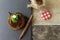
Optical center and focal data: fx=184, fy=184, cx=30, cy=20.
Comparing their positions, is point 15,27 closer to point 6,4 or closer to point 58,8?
point 6,4

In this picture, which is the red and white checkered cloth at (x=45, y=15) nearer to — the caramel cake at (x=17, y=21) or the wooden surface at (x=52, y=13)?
the wooden surface at (x=52, y=13)

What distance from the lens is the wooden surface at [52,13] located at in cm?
184

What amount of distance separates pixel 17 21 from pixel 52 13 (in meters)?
0.36

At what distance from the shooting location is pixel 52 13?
185 centimetres

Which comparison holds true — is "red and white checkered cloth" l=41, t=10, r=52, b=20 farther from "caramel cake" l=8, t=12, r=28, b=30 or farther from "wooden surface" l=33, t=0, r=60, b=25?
"caramel cake" l=8, t=12, r=28, b=30

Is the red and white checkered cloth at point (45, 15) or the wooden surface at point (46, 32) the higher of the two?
the red and white checkered cloth at point (45, 15)

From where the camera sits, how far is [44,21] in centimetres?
186

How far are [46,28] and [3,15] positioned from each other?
1.56ft

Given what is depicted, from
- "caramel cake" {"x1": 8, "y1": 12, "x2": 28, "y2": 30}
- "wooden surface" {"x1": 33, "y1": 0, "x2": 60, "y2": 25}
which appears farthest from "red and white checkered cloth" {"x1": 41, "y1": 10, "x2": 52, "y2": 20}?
"caramel cake" {"x1": 8, "y1": 12, "x2": 28, "y2": 30}

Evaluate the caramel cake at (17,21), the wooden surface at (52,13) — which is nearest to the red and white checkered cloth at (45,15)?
the wooden surface at (52,13)

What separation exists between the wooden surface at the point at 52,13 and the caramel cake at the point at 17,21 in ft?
0.40

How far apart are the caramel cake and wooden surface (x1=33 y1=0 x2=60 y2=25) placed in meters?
0.12

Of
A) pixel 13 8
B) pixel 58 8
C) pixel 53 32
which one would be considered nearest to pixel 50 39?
pixel 53 32

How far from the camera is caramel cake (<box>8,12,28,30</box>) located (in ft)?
6.06
